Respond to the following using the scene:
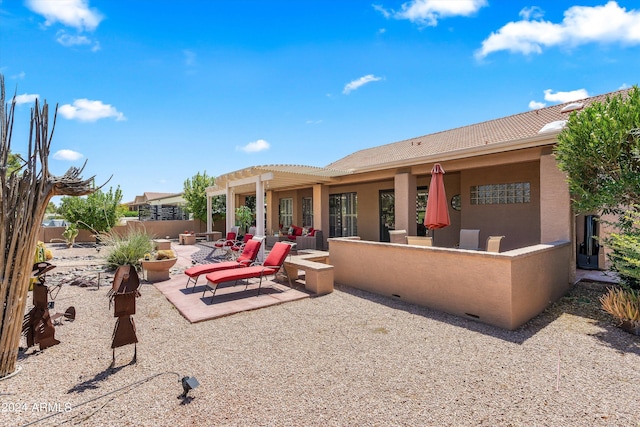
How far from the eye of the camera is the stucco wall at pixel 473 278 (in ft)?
17.3

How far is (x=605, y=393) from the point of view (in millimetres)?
3324

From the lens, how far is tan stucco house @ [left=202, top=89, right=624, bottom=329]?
19.2ft

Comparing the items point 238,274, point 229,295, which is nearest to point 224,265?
point 229,295

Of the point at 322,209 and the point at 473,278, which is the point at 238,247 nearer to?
the point at 322,209

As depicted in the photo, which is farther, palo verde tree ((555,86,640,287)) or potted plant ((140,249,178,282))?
potted plant ((140,249,178,282))

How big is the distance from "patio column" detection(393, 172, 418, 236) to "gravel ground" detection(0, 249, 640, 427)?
17.9ft

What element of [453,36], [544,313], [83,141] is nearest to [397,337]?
[544,313]

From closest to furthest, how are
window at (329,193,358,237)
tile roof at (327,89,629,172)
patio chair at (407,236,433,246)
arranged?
patio chair at (407,236,433,246) → tile roof at (327,89,629,172) → window at (329,193,358,237)

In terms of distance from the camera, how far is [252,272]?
729 cm

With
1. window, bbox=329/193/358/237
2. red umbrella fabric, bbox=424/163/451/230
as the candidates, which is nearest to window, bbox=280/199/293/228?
window, bbox=329/193/358/237

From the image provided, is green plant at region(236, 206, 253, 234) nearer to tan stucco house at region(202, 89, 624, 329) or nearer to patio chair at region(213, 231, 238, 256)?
tan stucco house at region(202, 89, 624, 329)

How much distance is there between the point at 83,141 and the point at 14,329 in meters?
4.68

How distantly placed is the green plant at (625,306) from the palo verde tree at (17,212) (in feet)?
27.4

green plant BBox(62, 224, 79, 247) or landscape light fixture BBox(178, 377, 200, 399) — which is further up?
green plant BBox(62, 224, 79, 247)
